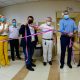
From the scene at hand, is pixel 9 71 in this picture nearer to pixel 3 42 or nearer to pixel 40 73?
pixel 40 73

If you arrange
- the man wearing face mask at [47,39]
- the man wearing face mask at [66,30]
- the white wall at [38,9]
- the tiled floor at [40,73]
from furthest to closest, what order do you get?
the white wall at [38,9] < the man wearing face mask at [47,39] < the man wearing face mask at [66,30] < the tiled floor at [40,73]

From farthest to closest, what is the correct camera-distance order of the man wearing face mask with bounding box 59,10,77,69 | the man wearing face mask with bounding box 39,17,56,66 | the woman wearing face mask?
the man wearing face mask with bounding box 39,17,56,66 → the woman wearing face mask → the man wearing face mask with bounding box 59,10,77,69

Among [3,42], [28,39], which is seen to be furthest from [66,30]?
[3,42]

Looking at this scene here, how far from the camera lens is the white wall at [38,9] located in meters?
12.3

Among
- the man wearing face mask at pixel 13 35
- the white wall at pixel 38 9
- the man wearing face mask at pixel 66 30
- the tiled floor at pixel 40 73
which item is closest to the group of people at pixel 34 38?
the man wearing face mask at pixel 66 30

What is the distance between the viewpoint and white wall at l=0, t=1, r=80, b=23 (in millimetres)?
12344

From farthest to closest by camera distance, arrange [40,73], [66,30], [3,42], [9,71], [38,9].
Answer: [38,9]
[3,42]
[66,30]
[9,71]
[40,73]

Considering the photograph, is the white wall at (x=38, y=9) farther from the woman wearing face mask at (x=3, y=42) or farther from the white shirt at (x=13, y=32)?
the woman wearing face mask at (x=3, y=42)

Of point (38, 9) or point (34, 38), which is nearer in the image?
point (34, 38)

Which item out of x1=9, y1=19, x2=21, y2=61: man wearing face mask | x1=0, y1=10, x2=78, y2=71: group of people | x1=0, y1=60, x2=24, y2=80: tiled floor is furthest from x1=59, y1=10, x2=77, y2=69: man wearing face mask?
x1=9, y1=19, x2=21, y2=61: man wearing face mask

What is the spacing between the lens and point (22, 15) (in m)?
12.7

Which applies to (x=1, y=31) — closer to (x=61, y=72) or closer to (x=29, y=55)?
(x=29, y=55)

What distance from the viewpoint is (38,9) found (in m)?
12.6

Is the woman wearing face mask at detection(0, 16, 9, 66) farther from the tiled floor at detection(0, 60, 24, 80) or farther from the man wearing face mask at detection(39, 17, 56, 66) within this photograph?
A: the man wearing face mask at detection(39, 17, 56, 66)
